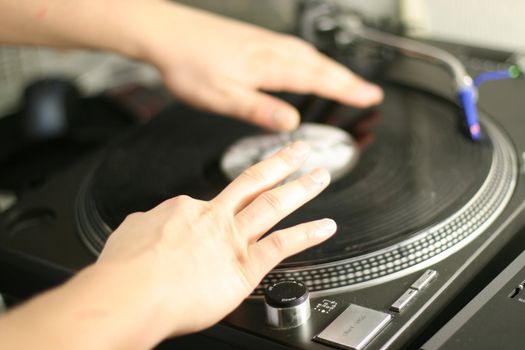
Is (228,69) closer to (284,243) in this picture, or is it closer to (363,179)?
(363,179)

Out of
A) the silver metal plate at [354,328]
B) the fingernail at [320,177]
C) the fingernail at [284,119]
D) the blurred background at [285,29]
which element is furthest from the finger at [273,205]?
the blurred background at [285,29]

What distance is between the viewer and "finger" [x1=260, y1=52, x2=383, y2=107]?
1.18m

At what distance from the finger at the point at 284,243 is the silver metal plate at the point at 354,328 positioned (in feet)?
0.25

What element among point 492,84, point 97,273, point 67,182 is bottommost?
point 67,182

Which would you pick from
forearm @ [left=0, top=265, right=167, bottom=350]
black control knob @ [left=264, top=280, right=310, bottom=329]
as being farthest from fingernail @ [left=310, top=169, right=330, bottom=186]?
forearm @ [left=0, top=265, right=167, bottom=350]

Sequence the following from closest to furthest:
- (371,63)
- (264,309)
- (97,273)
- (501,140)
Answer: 1. (97,273)
2. (264,309)
3. (501,140)
4. (371,63)

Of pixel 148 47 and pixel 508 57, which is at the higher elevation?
pixel 508 57

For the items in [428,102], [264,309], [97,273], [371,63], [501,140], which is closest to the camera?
[97,273]

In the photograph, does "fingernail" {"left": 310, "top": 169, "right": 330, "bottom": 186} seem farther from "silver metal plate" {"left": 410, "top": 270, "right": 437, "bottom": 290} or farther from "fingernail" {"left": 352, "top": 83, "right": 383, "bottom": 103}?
"fingernail" {"left": 352, "top": 83, "right": 383, "bottom": 103}

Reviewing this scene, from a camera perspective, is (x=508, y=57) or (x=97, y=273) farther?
(x=508, y=57)

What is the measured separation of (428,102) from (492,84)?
102mm

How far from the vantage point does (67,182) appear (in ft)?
3.66

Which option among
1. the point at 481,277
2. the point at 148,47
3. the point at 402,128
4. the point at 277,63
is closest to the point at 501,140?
the point at 402,128

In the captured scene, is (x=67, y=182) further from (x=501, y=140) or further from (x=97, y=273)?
(x=501, y=140)
